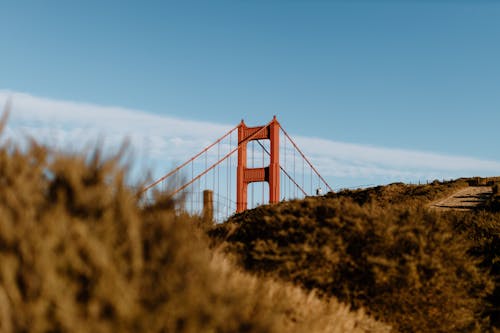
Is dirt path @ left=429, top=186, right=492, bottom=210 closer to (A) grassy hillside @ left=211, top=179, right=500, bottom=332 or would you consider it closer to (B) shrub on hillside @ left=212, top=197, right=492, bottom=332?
(A) grassy hillside @ left=211, top=179, right=500, bottom=332

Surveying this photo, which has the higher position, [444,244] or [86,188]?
[86,188]

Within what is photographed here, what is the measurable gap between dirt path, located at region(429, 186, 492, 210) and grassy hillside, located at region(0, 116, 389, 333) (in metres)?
28.2

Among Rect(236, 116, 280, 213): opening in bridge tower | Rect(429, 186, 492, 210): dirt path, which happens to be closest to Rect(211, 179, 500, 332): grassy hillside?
Rect(429, 186, 492, 210): dirt path

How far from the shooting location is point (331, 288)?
1040cm

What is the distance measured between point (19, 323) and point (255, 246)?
19.1ft

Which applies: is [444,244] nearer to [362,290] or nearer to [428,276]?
[428,276]

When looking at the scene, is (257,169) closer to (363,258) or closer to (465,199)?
(465,199)

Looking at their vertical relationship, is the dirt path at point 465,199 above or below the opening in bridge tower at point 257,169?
below

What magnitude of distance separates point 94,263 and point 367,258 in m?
6.26

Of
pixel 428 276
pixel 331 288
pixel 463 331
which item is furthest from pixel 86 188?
pixel 463 331

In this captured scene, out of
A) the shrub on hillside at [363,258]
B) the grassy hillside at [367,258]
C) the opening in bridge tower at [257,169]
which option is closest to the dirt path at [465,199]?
the opening in bridge tower at [257,169]

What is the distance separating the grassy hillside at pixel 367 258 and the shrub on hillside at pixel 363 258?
0.06 ft

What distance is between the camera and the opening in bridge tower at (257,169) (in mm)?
38562

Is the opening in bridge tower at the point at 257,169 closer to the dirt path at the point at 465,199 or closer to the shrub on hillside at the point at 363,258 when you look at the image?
the dirt path at the point at 465,199
